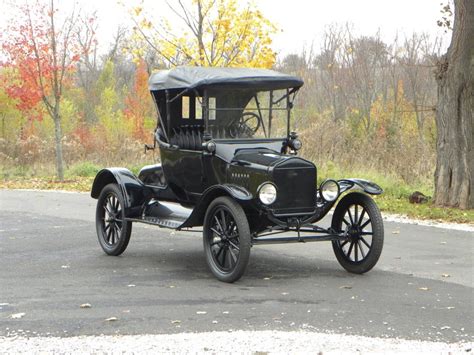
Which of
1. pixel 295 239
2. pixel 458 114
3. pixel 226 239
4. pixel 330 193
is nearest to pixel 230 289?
pixel 226 239

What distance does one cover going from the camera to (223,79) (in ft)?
30.1

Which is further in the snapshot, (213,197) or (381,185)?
(381,185)

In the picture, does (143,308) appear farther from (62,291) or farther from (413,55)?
(413,55)

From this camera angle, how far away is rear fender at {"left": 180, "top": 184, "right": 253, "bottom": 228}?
27.0 ft

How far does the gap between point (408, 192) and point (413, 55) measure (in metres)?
14.8

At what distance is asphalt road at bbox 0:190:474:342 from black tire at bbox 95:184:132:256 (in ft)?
0.52

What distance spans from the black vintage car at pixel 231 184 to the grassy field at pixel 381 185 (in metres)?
4.49

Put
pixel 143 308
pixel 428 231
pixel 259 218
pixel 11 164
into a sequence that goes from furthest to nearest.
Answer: pixel 11 164, pixel 428 231, pixel 259 218, pixel 143 308

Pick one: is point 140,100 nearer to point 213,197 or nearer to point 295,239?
point 213,197

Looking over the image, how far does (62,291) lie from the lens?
7844mm

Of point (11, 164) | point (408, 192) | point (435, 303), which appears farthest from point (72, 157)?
point (435, 303)

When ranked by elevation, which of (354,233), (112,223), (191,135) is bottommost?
(112,223)

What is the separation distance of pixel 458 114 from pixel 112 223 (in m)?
7.39

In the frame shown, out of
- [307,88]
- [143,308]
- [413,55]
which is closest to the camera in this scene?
[143,308]
